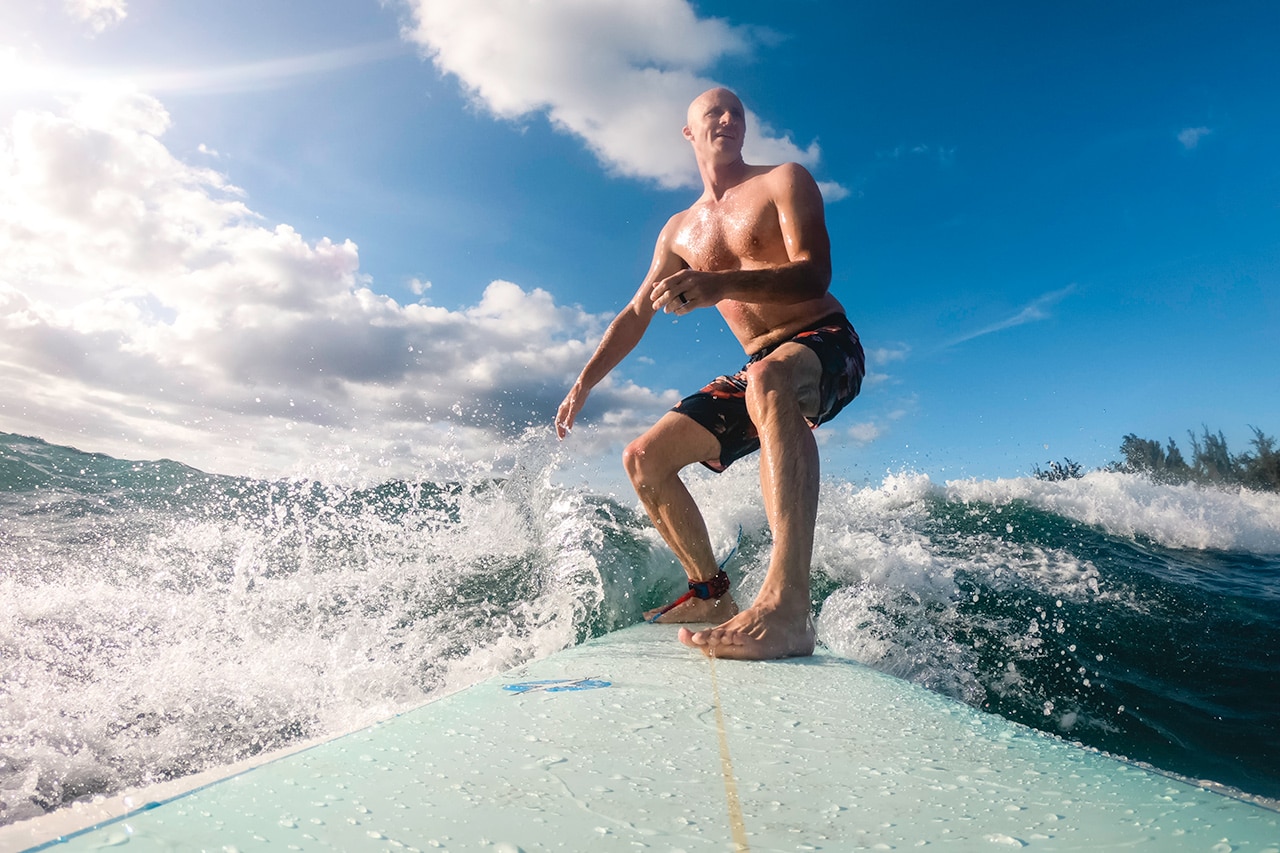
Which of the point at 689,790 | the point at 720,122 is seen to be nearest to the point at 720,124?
the point at 720,122

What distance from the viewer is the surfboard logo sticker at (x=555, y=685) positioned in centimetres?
142

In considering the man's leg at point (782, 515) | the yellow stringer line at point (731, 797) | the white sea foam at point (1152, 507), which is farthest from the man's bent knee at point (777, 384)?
the white sea foam at point (1152, 507)

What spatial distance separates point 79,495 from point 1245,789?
10958 millimetres

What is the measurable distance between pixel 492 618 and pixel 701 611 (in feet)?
3.48

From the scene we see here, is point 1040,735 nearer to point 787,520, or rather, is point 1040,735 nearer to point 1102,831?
point 1102,831

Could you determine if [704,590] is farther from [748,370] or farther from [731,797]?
[731,797]

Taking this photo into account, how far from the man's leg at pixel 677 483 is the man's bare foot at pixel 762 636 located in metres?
0.81

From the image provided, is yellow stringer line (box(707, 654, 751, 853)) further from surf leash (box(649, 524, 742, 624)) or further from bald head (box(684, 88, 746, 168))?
bald head (box(684, 88, 746, 168))

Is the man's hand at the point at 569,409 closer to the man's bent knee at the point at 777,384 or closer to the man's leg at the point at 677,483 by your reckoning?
the man's leg at the point at 677,483

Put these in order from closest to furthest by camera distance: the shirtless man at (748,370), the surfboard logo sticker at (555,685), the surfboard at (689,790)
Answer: the surfboard at (689,790)
the surfboard logo sticker at (555,685)
the shirtless man at (748,370)

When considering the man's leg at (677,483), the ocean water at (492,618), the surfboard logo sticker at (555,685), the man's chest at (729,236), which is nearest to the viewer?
the surfboard logo sticker at (555,685)

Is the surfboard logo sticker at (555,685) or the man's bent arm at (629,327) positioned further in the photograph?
the man's bent arm at (629,327)

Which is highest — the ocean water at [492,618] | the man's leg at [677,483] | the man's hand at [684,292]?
the man's hand at [684,292]

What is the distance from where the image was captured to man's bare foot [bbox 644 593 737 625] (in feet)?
8.74
